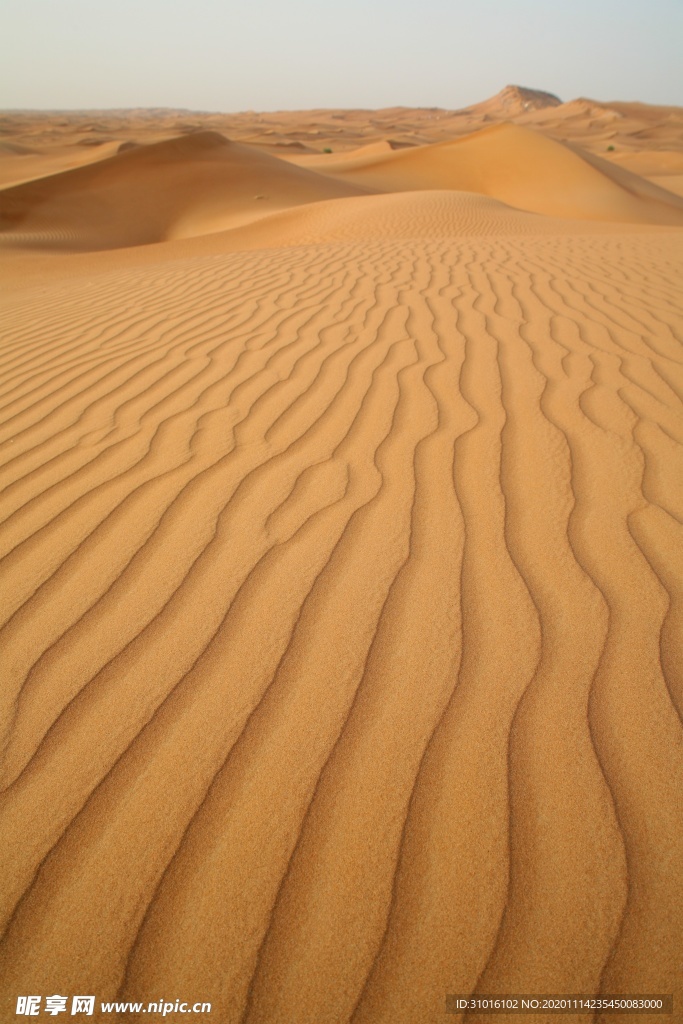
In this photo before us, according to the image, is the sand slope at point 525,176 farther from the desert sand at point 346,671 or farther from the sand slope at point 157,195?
the desert sand at point 346,671

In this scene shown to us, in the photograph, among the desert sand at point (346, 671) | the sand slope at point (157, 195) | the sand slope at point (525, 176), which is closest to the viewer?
the desert sand at point (346, 671)

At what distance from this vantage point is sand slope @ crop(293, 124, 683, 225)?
16988 mm

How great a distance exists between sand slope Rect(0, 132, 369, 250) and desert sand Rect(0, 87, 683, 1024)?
12.6 m

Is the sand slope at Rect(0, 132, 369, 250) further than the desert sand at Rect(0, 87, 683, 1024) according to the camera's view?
Yes

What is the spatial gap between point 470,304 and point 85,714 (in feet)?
12.3

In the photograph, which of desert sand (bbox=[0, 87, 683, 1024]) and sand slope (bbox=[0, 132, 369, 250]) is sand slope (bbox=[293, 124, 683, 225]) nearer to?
sand slope (bbox=[0, 132, 369, 250])

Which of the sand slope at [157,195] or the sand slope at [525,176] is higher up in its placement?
the sand slope at [157,195]

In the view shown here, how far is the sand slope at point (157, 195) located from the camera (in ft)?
49.9

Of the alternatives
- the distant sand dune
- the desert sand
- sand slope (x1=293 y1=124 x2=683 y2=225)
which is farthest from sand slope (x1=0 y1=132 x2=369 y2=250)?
the distant sand dune

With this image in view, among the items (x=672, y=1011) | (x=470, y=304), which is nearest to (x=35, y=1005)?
(x=672, y=1011)

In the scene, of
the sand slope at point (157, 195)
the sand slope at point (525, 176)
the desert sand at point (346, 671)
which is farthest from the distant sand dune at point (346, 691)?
the sand slope at point (525, 176)

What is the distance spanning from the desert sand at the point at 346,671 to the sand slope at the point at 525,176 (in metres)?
15.5

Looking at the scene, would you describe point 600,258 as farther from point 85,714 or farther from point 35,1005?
point 35,1005

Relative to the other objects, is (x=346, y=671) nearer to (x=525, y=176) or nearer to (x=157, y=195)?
(x=157, y=195)
